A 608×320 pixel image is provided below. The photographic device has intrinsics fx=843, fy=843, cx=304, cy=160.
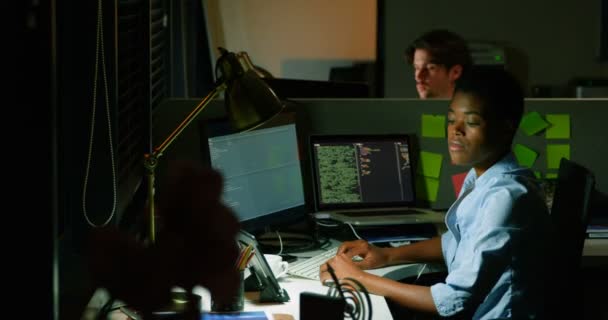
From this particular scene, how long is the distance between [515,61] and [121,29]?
8.79ft

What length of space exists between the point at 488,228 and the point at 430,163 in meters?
0.99

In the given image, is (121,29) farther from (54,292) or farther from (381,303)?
(54,292)

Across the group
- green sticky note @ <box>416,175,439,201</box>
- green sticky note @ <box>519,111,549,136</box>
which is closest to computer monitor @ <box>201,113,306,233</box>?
green sticky note @ <box>416,175,439,201</box>

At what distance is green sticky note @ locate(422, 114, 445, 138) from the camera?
289 cm

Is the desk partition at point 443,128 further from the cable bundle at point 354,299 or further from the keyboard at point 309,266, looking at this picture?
the cable bundle at point 354,299

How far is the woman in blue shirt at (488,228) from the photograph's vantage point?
1931 millimetres

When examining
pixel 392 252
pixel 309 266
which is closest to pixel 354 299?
pixel 309 266

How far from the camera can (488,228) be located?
193 cm

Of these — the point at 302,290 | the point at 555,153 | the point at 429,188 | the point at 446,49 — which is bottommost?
Answer: the point at 302,290

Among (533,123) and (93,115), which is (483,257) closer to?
(93,115)

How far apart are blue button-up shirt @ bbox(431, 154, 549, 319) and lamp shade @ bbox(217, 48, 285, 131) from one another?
21.9 inches

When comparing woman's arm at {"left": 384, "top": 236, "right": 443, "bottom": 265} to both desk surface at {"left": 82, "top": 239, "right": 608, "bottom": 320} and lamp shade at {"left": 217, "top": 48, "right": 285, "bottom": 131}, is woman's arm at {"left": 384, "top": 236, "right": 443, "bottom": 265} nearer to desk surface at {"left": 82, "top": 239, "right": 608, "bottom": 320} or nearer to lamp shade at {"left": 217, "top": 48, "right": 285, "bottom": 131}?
desk surface at {"left": 82, "top": 239, "right": 608, "bottom": 320}

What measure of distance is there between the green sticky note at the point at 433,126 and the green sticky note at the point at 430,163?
0.07 meters

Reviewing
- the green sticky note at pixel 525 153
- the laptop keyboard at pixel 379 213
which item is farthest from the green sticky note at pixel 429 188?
the green sticky note at pixel 525 153
